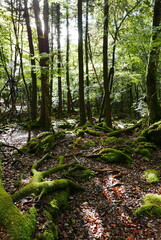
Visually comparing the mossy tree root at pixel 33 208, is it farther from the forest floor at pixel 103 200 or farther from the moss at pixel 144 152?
the moss at pixel 144 152

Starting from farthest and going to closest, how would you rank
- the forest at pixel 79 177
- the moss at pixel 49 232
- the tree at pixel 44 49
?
the tree at pixel 44 49, the forest at pixel 79 177, the moss at pixel 49 232

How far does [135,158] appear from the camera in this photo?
8.18 meters

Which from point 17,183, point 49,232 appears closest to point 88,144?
point 17,183

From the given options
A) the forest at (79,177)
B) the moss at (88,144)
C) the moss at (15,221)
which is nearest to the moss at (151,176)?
the forest at (79,177)

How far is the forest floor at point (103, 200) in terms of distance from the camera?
3844 mm

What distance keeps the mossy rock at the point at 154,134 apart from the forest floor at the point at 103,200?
1073 millimetres

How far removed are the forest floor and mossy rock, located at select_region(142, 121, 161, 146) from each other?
107cm

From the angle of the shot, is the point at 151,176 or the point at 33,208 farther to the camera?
the point at 151,176

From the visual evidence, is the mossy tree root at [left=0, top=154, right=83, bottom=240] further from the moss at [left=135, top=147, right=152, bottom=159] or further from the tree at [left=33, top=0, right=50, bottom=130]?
the tree at [left=33, top=0, right=50, bottom=130]

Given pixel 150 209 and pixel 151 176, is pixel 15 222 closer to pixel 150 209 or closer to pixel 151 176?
pixel 150 209

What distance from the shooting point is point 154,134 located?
9242mm

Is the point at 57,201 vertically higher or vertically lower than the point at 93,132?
higher

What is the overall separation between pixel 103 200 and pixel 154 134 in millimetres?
5620

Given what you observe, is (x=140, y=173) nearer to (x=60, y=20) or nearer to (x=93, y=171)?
(x=93, y=171)
